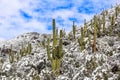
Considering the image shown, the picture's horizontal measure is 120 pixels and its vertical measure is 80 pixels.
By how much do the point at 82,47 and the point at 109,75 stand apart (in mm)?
4564

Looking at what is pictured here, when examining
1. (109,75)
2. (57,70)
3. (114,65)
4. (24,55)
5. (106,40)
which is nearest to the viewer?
(109,75)

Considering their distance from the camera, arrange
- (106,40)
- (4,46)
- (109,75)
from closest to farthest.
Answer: (109,75) < (106,40) < (4,46)

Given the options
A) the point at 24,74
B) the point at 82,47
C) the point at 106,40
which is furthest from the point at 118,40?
the point at 24,74

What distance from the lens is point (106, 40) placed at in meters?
21.7

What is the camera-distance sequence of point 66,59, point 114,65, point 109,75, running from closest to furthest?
point 109,75
point 114,65
point 66,59

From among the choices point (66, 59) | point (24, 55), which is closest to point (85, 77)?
point (66, 59)

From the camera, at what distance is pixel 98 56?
18.8 m

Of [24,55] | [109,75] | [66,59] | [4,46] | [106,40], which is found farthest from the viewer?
[4,46]

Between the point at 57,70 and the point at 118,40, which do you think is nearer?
the point at 57,70

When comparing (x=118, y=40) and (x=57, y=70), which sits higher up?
(x=118, y=40)

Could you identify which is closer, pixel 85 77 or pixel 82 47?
pixel 85 77

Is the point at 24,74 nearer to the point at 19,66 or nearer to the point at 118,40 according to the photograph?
the point at 19,66

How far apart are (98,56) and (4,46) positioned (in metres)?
18.2

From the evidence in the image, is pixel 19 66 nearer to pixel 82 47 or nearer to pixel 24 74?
pixel 24 74
